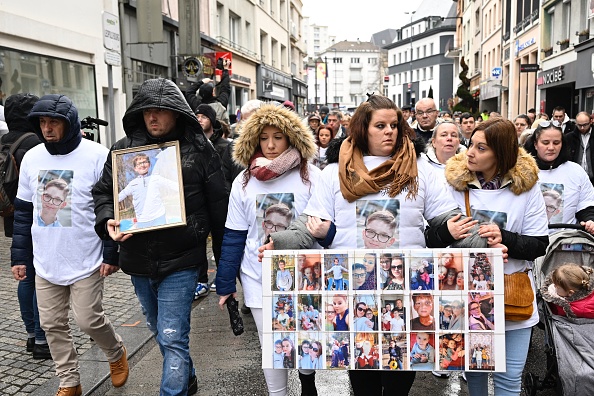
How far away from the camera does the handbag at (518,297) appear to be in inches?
125

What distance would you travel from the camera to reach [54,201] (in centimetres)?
404

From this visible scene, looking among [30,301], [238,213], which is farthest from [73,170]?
[30,301]

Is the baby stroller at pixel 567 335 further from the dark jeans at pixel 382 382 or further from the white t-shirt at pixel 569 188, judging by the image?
the dark jeans at pixel 382 382

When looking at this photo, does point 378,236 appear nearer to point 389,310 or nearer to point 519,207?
point 389,310

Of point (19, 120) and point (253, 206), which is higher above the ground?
point (19, 120)

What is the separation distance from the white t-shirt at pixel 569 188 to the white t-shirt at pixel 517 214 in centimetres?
142

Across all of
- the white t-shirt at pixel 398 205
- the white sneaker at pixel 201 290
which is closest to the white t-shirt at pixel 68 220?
the white t-shirt at pixel 398 205

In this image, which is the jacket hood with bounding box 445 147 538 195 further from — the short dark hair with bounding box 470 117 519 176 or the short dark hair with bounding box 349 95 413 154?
the short dark hair with bounding box 349 95 413 154

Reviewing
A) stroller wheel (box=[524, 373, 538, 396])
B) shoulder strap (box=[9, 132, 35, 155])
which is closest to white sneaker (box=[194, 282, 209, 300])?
shoulder strap (box=[9, 132, 35, 155])

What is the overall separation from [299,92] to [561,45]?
30.7 metres

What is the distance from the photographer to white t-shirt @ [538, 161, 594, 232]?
454 cm

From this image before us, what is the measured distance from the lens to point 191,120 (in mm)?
3688

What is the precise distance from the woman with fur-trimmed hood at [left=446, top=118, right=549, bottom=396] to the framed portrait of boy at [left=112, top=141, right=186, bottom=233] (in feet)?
5.32

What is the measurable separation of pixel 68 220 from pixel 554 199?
11.6 ft
